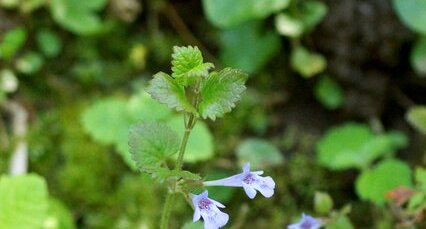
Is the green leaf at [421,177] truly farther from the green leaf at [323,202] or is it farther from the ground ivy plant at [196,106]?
the ground ivy plant at [196,106]

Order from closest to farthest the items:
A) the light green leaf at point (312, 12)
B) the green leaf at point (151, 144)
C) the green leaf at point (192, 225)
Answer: the green leaf at point (151, 144), the green leaf at point (192, 225), the light green leaf at point (312, 12)

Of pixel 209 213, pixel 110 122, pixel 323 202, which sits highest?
pixel 110 122

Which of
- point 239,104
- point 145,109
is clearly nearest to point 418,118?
point 239,104

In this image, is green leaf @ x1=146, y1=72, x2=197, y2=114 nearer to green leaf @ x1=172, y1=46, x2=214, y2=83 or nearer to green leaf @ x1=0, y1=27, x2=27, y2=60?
green leaf @ x1=172, y1=46, x2=214, y2=83

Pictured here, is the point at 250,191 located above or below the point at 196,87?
below

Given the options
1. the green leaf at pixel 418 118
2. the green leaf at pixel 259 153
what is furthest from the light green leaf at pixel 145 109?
the green leaf at pixel 418 118

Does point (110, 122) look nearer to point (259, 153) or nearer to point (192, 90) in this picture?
point (259, 153)

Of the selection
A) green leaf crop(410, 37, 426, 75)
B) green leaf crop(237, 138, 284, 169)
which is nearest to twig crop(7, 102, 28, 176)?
green leaf crop(237, 138, 284, 169)

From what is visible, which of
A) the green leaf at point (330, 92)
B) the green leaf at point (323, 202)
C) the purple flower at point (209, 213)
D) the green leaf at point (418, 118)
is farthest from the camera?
the green leaf at point (330, 92)
